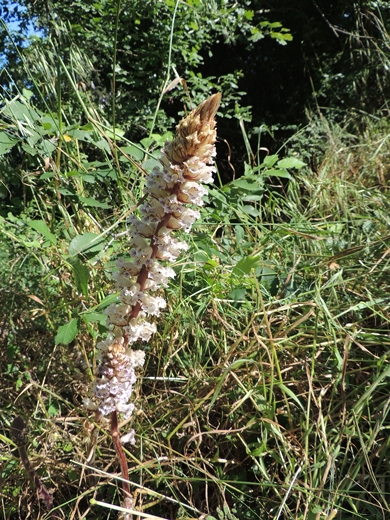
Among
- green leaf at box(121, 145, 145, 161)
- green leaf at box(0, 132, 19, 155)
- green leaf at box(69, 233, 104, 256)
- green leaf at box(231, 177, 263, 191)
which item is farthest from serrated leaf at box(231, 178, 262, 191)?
green leaf at box(0, 132, 19, 155)

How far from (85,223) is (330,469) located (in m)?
1.09

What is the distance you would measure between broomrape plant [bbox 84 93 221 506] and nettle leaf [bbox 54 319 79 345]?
17 centimetres

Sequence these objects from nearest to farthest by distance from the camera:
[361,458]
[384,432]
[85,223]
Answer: [361,458] → [384,432] → [85,223]

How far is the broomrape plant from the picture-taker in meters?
0.79

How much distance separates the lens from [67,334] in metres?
1.08

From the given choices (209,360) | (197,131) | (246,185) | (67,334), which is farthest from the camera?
(246,185)

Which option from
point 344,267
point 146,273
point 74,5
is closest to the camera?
point 146,273

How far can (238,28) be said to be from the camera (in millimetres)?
4953

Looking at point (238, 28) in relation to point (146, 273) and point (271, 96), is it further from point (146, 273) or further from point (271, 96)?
point (146, 273)

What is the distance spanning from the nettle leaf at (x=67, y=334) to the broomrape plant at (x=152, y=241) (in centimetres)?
17

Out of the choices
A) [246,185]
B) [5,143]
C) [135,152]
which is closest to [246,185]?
[246,185]

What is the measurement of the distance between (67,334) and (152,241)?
Answer: 0.35m

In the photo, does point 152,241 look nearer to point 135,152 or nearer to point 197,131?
point 197,131

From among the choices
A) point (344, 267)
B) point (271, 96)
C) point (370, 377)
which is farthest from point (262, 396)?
point (271, 96)
